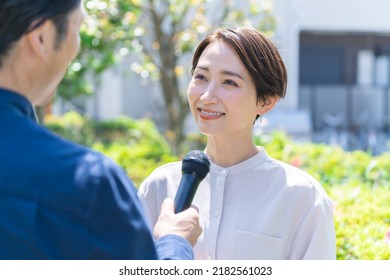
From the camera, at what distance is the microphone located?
6.27 ft

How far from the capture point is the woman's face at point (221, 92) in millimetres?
2455

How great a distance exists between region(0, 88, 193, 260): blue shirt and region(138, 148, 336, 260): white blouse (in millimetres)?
827

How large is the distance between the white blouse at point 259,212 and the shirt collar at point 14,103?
0.93 m

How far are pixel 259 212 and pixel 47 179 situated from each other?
102cm

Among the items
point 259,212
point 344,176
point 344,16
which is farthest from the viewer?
point 344,16

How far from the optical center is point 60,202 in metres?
1.45

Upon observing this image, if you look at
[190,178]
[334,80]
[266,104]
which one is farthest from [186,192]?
[334,80]

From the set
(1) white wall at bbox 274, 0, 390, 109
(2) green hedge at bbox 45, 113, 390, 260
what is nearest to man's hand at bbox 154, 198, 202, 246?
(2) green hedge at bbox 45, 113, 390, 260

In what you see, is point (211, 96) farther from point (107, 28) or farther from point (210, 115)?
point (107, 28)

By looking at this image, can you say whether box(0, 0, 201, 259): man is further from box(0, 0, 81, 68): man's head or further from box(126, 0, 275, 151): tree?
box(126, 0, 275, 151): tree

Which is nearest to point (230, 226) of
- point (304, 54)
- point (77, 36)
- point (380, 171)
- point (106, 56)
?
point (77, 36)

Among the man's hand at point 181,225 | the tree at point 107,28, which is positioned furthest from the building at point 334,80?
the man's hand at point 181,225

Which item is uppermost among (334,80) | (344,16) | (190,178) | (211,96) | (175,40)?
(211,96)

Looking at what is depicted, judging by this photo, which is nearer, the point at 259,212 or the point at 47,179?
the point at 47,179
